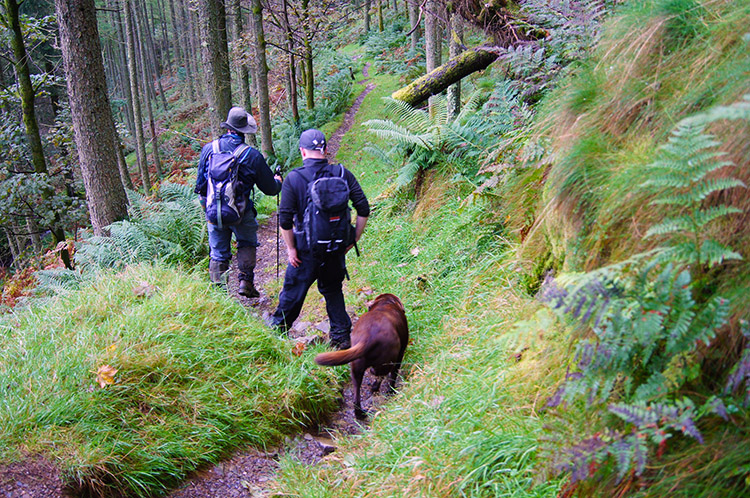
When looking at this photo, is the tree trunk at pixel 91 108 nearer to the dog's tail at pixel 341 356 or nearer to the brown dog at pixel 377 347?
the brown dog at pixel 377 347

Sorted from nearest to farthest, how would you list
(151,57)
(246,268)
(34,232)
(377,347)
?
(377,347), (246,268), (34,232), (151,57)

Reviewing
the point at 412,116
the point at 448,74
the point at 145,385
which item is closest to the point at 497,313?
the point at 145,385

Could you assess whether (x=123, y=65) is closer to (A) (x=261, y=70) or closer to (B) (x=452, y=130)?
(A) (x=261, y=70)

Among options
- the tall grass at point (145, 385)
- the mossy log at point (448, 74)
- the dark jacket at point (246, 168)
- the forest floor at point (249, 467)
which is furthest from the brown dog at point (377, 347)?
the mossy log at point (448, 74)

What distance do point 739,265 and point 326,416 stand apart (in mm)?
3414

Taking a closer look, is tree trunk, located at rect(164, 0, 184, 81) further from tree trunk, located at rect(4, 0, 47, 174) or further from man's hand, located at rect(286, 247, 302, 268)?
man's hand, located at rect(286, 247, 302, 268)

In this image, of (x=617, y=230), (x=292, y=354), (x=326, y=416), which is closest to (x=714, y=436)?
(x=617, y=230)

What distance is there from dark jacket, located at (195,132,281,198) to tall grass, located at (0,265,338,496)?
1.36 meters

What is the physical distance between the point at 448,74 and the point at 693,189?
6.07 m

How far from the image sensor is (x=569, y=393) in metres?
2.20

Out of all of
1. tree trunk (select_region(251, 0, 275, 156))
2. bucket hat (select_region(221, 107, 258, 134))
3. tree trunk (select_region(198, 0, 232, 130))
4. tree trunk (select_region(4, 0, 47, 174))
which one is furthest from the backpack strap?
tree trunk (select_region(251, 0, 275, 156))

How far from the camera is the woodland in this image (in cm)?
205

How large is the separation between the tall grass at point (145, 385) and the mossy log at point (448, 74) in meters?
4.71

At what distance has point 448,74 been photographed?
771 cm
